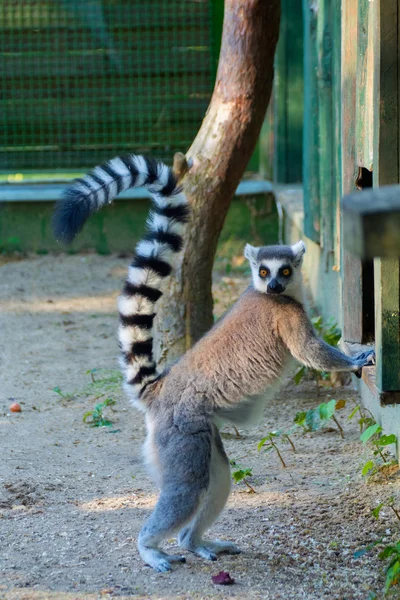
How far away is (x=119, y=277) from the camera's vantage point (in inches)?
380

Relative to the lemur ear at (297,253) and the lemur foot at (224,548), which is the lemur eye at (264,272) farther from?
the lemur foot at (224,548)

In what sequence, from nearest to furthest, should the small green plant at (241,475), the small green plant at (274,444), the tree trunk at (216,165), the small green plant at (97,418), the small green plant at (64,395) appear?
1. the small green plant at (241,475)
2. the small green plant at (274,444)
3. the small green plant at (97,418)
4. the tree trunk at (216,165)
5. the small green plant at (64,395)

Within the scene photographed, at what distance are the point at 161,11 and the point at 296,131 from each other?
2.36 metres

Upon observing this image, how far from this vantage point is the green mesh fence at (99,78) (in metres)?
10.4

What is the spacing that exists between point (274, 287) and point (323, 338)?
2.05 meters

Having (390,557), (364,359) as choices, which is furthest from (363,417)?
(390,557)

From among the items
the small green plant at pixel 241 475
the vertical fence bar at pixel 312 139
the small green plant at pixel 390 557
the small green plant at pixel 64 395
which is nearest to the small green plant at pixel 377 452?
the small green plant at pixel 390 557

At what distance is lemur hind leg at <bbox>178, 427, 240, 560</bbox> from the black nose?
745 millimetres

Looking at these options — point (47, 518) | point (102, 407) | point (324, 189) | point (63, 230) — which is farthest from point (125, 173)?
point (324, 189)

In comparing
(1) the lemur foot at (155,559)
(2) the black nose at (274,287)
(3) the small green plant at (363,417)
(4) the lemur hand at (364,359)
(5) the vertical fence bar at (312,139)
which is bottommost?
(1) the lemur foot at (155,559)

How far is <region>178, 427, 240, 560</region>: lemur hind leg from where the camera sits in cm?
354

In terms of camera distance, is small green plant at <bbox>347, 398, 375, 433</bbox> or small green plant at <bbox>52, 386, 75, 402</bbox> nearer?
small green plant at <bbox>347, 398, 375, 433</bbox>

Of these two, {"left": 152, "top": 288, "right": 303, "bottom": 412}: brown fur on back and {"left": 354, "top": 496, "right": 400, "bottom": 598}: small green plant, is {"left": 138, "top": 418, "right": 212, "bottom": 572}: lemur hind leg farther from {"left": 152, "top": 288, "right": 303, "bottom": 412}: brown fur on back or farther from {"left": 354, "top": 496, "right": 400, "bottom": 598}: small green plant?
{"left": 354, "top": 496, "right": 400, "bottom": 598}: small green plant

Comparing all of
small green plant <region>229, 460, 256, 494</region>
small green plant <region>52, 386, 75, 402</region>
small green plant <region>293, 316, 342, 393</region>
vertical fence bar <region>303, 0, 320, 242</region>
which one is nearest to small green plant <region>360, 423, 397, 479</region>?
small green plant <region>229, 460, 256, 494</region>
